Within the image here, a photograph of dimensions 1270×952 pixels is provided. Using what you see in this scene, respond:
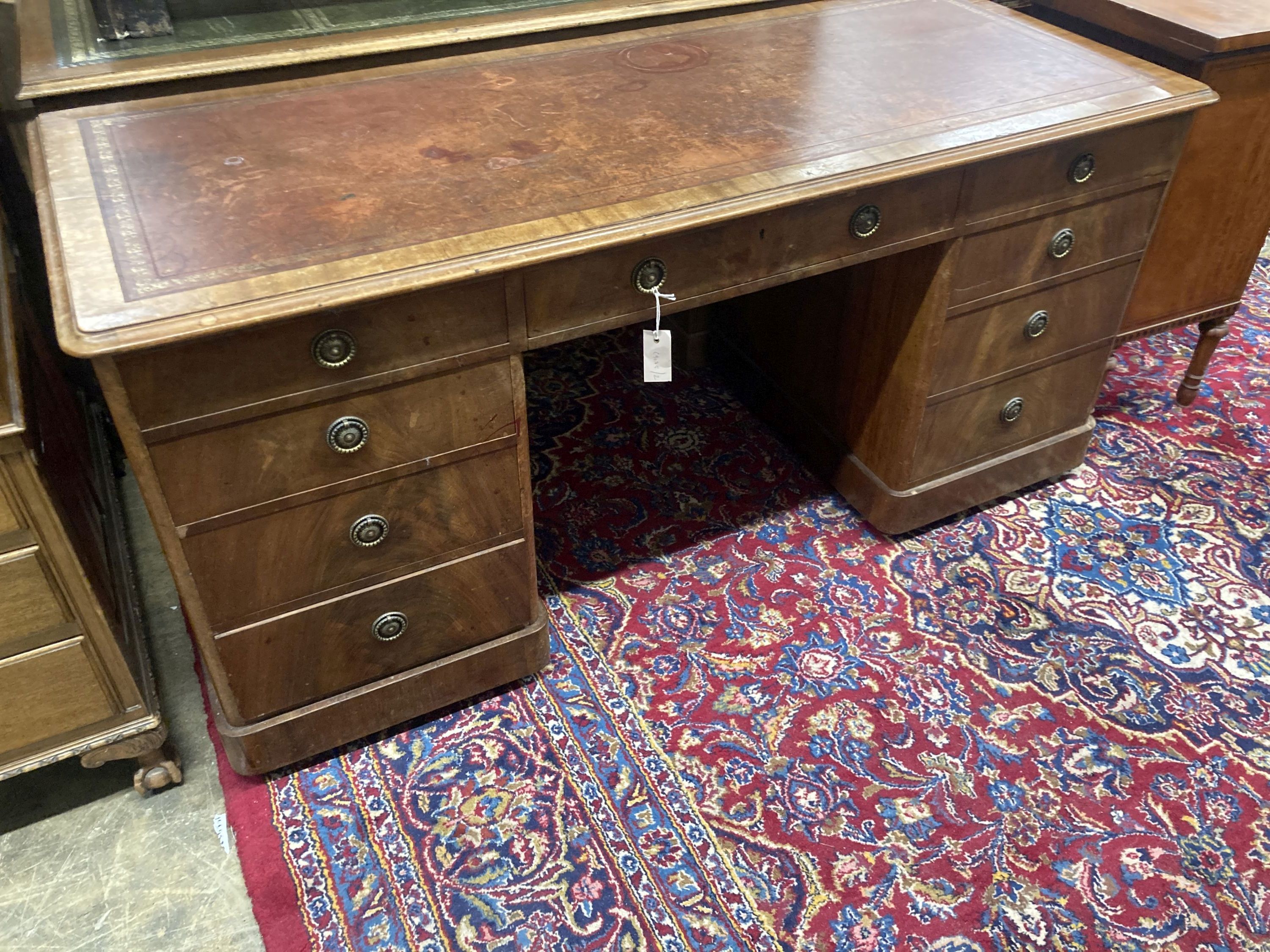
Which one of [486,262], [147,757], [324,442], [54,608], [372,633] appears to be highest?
[486,262]

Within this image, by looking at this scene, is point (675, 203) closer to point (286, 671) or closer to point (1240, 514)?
point (286, 671)

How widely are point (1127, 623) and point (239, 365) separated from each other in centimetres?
168

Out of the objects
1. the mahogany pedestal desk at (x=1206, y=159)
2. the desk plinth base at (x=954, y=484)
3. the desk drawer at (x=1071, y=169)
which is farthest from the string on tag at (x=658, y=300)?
the mahogany pedestal desk at (x=1206, y=159)

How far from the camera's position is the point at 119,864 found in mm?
1567

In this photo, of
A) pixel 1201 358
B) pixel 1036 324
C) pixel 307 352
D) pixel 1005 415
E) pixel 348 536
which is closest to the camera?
pixel 307 352

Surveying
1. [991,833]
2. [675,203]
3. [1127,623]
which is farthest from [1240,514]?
[675,203]

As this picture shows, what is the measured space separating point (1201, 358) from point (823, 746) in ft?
4.92

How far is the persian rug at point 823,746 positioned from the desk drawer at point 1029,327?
15.8 inches

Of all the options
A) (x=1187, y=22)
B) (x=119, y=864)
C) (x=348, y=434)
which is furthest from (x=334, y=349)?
(x=1187, y=22)

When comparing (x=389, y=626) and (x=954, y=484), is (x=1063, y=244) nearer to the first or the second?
(x=954, y=484)

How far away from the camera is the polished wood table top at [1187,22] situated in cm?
189

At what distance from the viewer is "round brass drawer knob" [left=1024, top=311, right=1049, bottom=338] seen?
6.28 ft

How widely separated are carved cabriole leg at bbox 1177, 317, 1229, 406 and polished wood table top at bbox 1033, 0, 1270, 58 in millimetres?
711

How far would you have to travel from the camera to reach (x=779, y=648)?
1.92 metres
